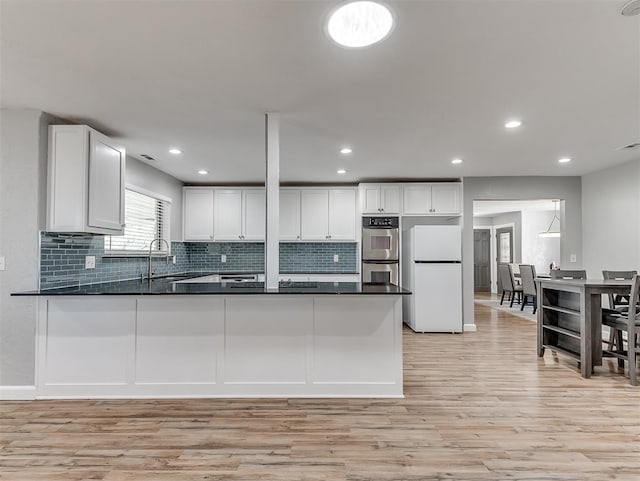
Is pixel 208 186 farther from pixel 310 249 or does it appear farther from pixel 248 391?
pixel 248 391

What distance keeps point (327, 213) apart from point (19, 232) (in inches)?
154

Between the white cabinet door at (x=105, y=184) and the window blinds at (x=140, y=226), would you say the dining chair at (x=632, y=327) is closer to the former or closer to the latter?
the white cabinet door at (x=105, y=184)

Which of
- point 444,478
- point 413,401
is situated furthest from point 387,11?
point 413,401

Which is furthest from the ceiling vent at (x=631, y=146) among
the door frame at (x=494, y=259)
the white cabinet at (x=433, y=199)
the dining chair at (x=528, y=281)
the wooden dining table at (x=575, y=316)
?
the door frame at (x=494, y=259)

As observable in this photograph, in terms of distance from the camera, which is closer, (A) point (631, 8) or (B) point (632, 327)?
(A) point (631, 8)

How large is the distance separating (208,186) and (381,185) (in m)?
2.81

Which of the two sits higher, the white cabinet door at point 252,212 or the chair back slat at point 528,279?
the white cabinet door at point 252,212

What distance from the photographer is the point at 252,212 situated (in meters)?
5.88

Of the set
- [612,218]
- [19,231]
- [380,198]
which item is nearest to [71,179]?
[19,231]

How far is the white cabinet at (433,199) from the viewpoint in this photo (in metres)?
5.52

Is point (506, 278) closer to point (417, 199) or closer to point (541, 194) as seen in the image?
point (541, 194)

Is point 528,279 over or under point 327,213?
under

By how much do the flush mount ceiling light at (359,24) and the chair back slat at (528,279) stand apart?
6.63 meters

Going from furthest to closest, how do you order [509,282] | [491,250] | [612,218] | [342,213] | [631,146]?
[491,250] < [509,282] < [342,213] < [612,218] < [631,146]
